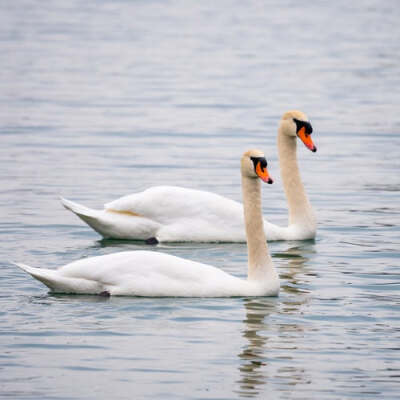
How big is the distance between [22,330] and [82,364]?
3.20 feet

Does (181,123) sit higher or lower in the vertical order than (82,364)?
higher

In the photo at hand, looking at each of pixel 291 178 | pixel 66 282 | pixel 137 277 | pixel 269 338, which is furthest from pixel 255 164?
pixel 291 178

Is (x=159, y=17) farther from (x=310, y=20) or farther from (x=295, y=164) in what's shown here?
(x=295, y=164)

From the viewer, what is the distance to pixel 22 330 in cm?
1064

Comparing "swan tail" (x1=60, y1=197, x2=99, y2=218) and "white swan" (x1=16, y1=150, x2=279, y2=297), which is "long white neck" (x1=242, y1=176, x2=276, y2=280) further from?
"swan tail" (x1=60, y1=197, x2=99, y2=218)

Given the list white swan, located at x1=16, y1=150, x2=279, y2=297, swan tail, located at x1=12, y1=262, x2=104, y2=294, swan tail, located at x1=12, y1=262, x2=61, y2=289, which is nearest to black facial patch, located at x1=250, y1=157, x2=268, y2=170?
white swan, located at x1=16, y1=150, x2=279, y2=297

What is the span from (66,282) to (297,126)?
4.37 meters

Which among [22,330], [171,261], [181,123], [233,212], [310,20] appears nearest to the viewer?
[22,330]

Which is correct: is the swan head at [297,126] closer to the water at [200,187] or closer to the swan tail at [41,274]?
the water at [200,187]

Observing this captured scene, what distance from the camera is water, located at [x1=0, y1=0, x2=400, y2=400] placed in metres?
9.84

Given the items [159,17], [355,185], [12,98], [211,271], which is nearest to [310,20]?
[159,17]

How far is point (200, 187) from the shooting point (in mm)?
18078

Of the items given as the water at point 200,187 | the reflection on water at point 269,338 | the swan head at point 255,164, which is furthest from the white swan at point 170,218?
the swan head at point 255,164

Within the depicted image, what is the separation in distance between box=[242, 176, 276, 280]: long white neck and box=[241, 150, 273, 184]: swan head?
100 mm
